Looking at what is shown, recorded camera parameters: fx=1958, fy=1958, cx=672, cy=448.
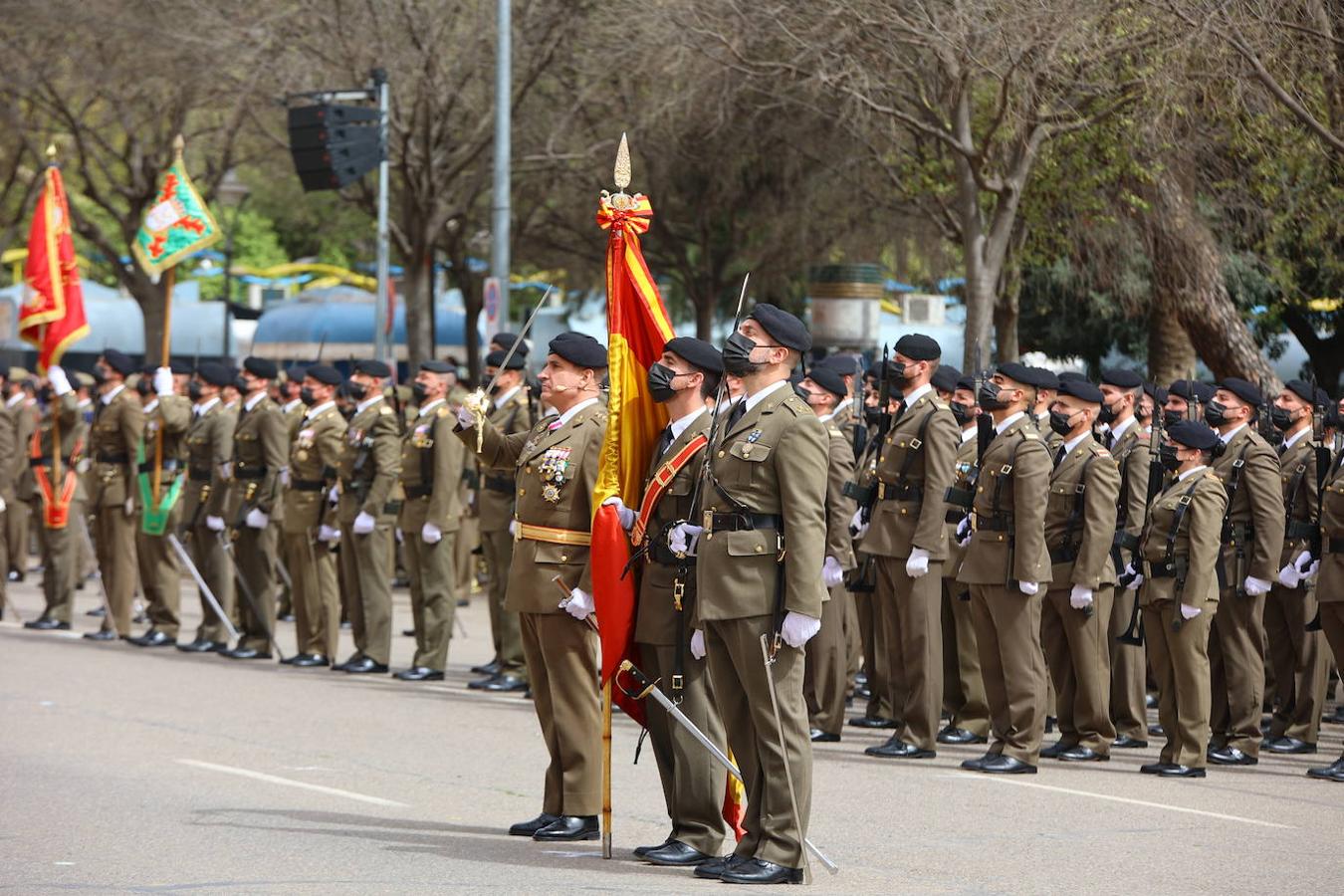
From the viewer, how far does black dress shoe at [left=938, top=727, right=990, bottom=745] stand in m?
11.4

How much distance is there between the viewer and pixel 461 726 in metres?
11.5

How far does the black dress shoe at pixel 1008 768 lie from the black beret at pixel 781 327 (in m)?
3.59

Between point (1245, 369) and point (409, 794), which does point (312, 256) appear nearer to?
point (1245, 369)

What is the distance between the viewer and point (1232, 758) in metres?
10.8

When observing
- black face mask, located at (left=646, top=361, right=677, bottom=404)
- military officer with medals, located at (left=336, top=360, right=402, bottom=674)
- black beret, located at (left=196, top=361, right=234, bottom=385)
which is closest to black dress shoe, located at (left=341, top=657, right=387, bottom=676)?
military officer with medals, located at (left=336, top=360, right=402, bottom=674)

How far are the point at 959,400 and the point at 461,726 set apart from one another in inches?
149

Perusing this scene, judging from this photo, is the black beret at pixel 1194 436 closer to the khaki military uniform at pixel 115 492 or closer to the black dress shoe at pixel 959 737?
the black dress shoe at pixel 959 737

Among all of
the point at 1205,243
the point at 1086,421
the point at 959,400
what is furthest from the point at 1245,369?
the point at 1086,421

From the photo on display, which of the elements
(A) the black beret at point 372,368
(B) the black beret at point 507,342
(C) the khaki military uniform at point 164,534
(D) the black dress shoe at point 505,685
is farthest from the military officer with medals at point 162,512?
(D) the black dress shoe at point 505,685

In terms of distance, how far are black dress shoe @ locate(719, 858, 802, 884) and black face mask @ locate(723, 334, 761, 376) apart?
1818 millimetres

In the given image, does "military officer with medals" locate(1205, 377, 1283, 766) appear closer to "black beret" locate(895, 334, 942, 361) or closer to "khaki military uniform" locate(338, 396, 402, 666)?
"black beret" locate(895, 334, 942, 361)

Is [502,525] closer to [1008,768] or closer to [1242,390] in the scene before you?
[1008,768]

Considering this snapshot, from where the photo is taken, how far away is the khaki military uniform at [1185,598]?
10.2 m

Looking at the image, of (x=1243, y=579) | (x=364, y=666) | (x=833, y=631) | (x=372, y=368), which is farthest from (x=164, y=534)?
(x=1243, y=579)
